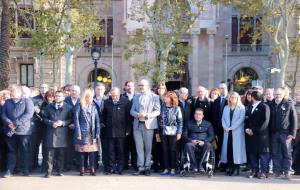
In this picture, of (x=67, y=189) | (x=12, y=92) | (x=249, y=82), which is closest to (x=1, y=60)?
(x=12, y=92)

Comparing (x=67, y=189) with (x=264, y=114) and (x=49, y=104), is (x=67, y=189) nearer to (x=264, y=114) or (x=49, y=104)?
(x=49, y=104)

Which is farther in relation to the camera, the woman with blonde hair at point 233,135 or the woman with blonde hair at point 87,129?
the woman with blonde hair at point 233,135

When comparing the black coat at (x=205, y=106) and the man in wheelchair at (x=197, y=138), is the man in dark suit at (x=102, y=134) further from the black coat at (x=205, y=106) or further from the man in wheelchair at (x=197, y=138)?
the black coat at (x=205, y=106)

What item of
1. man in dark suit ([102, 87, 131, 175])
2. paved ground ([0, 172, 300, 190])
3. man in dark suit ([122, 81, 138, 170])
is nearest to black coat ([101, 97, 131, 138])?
man in dark suit ([102, 87, 131, 175])

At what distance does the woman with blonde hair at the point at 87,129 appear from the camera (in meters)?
11.7

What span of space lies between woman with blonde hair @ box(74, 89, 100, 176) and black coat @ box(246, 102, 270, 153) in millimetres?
3777

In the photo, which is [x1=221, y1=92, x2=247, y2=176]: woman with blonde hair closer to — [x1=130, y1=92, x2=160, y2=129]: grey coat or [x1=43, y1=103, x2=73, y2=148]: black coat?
[x1=130, y1=92, x2=160, y2=129]: grey coat

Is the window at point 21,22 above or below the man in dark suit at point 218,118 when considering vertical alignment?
above

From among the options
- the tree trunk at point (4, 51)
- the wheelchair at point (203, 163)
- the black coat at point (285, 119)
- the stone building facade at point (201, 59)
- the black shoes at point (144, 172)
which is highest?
the stone building facade at point (201, 59)

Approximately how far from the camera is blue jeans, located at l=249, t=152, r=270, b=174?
11609 millimetres

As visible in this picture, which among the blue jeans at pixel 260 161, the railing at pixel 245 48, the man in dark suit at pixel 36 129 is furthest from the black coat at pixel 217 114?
the railing at pixel 245 48

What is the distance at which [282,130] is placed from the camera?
453 inches

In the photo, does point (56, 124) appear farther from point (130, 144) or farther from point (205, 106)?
point (205, 106)

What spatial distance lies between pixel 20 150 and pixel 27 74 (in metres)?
32.5
